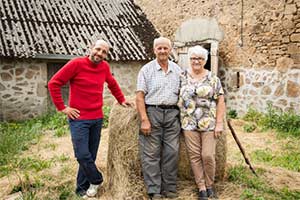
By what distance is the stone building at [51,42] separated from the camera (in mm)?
8383

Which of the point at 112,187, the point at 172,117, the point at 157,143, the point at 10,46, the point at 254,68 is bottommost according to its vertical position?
the point at 112,187

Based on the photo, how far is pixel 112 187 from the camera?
388 cm

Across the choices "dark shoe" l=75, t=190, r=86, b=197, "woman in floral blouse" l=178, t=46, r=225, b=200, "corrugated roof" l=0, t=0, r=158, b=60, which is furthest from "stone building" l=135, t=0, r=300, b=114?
"dark shoe" l=75, t=190, r=86, b=197

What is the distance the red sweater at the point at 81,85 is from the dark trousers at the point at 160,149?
60 cm

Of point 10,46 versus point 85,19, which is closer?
point 10,46

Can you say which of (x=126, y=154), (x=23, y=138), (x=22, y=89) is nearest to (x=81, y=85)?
(x=126, y=154)

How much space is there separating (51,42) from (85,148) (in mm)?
5987

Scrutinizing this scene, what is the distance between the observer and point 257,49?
316 inches

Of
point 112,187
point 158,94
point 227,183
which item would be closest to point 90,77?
point 158,94

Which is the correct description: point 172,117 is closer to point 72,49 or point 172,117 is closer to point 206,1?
point 72,49

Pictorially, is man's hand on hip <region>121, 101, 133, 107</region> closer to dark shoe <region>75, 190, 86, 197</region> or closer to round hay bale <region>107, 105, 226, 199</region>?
round hay bale <region>107, 105, 226, 199</region>

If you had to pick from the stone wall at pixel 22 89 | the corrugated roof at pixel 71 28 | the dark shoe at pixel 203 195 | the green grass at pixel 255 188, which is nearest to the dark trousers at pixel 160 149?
the dark shoe at pixel 203 195

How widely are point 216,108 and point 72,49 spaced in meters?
A: 6.15

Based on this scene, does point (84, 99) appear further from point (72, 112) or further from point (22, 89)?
point (22, 89)
